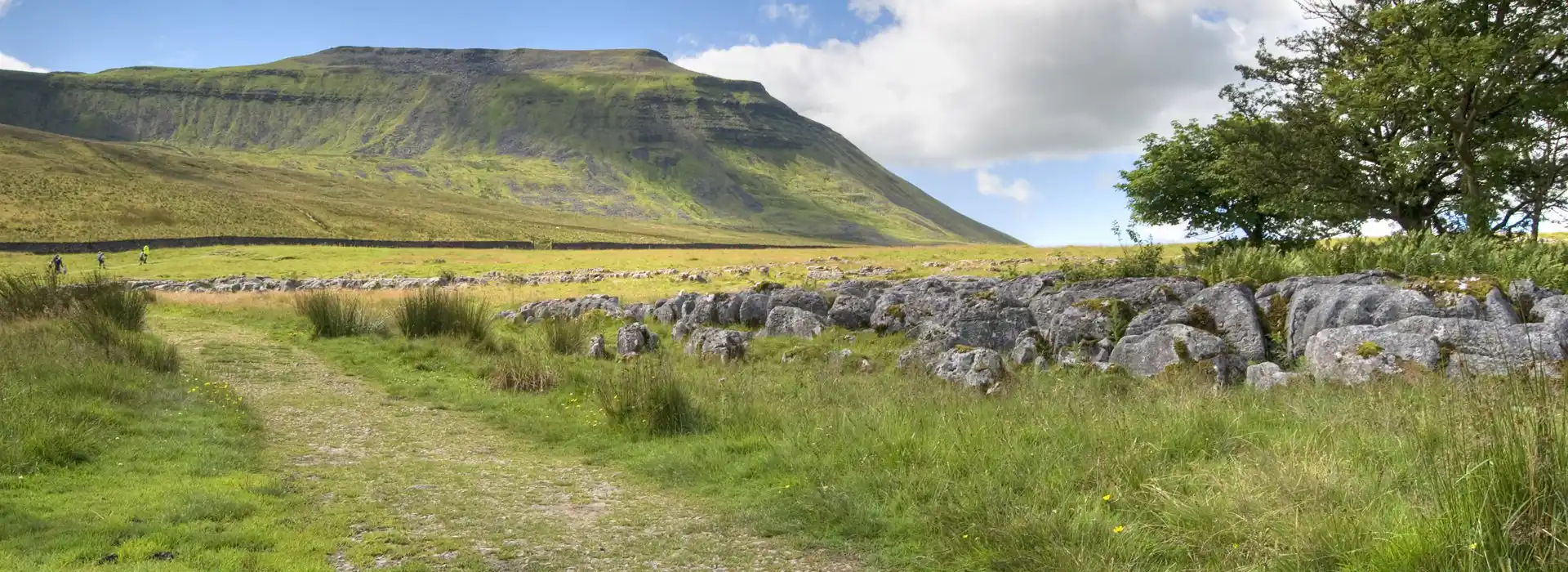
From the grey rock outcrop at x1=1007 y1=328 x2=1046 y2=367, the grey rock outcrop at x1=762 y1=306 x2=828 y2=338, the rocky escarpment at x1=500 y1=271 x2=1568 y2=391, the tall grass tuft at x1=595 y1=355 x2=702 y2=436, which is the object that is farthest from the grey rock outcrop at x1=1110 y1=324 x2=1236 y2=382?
the grey rock outcrop at x1=762 y1=306 x2=828 y2=338

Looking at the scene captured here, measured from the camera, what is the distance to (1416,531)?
397cm

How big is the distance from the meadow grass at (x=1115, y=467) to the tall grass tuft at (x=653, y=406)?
39 millimetres

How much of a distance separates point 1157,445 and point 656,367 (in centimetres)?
670

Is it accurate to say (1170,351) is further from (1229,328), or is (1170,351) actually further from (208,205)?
(208,205)

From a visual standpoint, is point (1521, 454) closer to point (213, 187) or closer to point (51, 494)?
point (51, 494)

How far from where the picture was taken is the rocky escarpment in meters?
9.82

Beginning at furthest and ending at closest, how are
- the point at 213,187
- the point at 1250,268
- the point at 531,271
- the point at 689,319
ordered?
the point at 213,187 < the point at 531,271 < the point at 689,319 < the point at 1250,268

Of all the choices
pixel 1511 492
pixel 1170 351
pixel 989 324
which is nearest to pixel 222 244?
pixel 989 324

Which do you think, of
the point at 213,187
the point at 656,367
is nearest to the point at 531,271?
the point at 656,367

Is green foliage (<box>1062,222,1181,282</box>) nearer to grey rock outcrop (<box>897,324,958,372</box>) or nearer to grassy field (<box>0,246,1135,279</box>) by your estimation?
grey rock outcrop (<box>897,324,958,372</box>)

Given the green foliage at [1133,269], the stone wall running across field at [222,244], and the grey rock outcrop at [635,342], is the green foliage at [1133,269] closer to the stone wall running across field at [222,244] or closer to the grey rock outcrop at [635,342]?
the grey rock outcrop at [635,342]

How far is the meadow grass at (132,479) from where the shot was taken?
18.4 ft

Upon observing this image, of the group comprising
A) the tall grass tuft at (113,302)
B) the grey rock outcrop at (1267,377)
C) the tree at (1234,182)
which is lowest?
the tall grass tuft at (113,302)

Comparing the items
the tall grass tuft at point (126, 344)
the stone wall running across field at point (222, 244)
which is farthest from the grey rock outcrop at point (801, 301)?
the stone wall running across field at point (222, 244)
